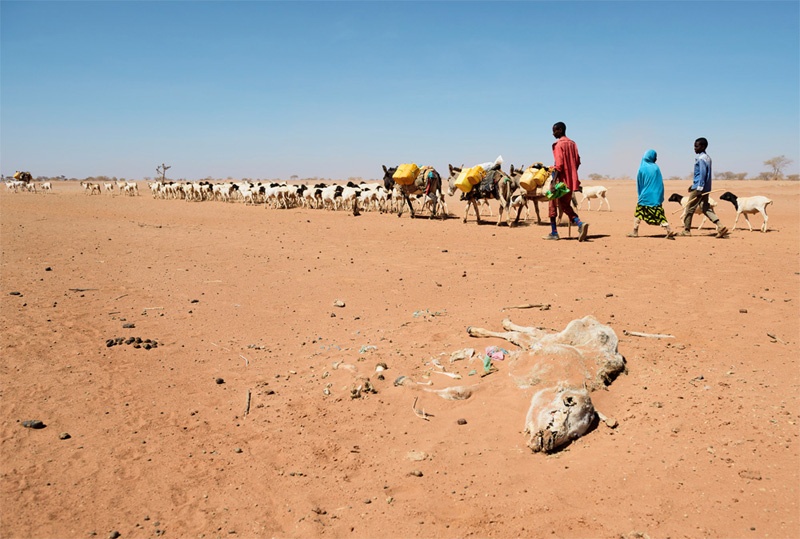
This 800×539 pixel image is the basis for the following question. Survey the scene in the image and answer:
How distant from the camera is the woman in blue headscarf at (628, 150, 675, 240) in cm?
1203

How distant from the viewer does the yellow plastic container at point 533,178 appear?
Result: 14.7m

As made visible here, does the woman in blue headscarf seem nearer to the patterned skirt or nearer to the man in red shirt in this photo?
the patterned skirt

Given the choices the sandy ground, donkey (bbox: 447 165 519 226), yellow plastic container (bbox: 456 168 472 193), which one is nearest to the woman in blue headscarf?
the sandy ground

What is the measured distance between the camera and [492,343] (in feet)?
17.9

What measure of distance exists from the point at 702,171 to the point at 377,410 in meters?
11.1

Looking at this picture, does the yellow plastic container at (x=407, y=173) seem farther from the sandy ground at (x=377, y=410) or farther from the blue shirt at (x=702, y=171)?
the sandy ground at (x=377, y=410)

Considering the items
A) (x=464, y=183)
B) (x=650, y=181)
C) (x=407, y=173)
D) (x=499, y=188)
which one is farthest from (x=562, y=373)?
(x=407, y=173)

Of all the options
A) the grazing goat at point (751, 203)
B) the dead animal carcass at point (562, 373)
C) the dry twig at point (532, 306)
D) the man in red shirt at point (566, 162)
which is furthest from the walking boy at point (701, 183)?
the dead animal carcass at point (562, 373)

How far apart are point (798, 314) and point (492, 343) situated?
3.53 m

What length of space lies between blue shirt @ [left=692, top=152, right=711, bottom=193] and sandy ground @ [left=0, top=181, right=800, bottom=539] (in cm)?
392

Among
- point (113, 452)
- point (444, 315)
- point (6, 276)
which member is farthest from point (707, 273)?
point (6, 276)

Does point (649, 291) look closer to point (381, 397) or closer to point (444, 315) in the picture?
point (444, 315)

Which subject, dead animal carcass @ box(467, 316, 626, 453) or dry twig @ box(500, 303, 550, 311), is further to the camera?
dry twig @ box(500, 303, 550, 311)

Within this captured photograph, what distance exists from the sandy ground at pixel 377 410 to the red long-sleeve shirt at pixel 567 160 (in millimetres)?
3714
